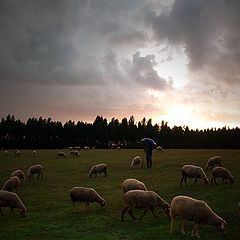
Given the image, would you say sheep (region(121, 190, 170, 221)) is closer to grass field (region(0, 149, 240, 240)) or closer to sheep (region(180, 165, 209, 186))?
grass field (region(0, 149, 240, 240))

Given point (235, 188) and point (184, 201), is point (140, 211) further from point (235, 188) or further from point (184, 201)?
point (235, 188)

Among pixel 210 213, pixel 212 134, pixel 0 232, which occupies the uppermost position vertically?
pixel 212 134

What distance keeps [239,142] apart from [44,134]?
87541 mm

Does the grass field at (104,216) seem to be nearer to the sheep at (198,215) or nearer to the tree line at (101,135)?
the sheep at (198,215)

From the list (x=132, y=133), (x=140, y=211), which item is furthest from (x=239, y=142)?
(x=140, y=211)

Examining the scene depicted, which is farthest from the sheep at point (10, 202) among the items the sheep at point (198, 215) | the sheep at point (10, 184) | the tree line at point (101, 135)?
the tree line at point (101, 135)

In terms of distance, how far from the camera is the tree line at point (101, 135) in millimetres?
152175

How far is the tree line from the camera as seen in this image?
499ft

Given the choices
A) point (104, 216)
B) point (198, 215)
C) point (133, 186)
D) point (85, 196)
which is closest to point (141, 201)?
point (104, 216)

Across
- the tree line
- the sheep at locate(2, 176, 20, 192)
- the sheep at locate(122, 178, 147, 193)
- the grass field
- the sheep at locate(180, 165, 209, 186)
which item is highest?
the tree line

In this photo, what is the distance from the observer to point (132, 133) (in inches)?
6841

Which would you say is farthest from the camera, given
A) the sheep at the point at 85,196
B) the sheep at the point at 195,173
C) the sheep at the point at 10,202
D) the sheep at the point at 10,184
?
the sheep at the point at 10,184

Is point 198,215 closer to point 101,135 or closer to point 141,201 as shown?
point 141,201

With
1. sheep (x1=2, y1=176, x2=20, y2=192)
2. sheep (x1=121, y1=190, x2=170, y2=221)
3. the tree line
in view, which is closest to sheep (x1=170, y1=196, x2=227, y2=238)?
sheep (x1=121, y1=190, x2=170, y2=221)
